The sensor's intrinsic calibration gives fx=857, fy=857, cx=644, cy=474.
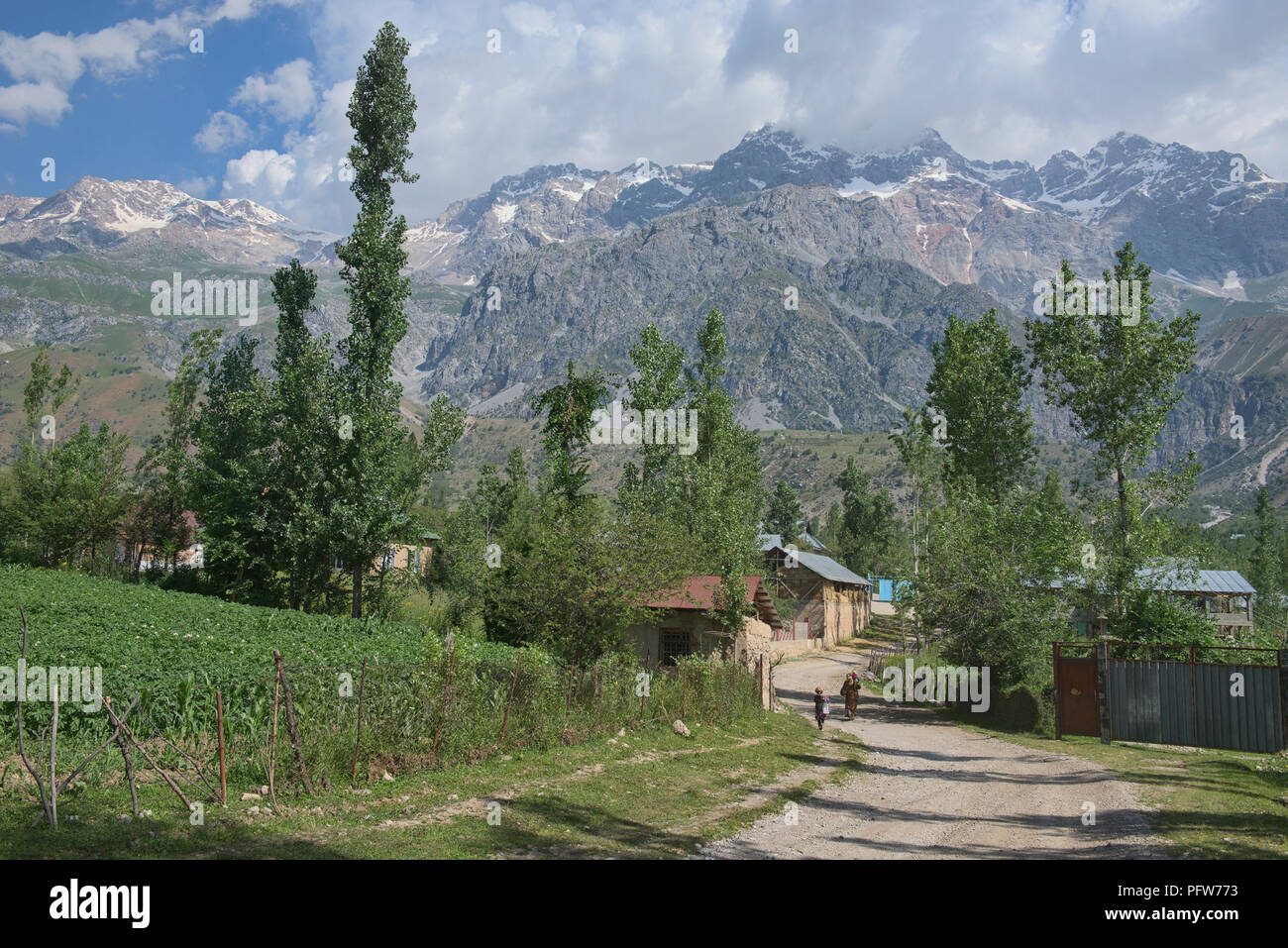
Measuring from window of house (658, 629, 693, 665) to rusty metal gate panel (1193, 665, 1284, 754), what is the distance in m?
17.2

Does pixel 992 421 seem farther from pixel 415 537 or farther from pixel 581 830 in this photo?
pixel 581 830

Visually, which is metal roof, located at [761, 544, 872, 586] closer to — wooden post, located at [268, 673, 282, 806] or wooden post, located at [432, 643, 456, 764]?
wooden post, located at [432, 643, 456, 764]

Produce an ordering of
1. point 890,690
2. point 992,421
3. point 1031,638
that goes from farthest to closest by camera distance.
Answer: point 992,421
point 890,690
point 1031,638

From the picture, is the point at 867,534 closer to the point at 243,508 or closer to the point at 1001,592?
the point at 1001,592

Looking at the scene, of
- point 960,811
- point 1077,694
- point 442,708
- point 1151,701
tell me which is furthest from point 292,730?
point 1077,694

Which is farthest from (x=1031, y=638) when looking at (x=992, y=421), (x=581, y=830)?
(x=581, y=830)

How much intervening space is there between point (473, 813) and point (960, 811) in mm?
8650

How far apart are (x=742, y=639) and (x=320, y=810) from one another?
859 inches

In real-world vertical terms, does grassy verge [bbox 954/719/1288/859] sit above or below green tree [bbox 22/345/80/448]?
below

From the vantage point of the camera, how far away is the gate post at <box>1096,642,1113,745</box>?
23406mm

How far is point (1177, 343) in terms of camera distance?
31.7 m

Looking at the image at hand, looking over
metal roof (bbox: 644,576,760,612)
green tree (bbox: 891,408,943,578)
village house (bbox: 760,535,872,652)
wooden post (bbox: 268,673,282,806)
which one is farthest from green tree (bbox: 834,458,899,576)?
wooden post (bbox: 268,673,282,806)

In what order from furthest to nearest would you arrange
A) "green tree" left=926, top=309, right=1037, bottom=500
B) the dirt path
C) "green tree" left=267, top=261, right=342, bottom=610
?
"green tree" left=926, top=309, right=1037, bottom=500 < "green tree" left=267, top=261, right=342, bottom=610 < the dirt path

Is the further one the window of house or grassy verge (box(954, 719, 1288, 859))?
the window of house
